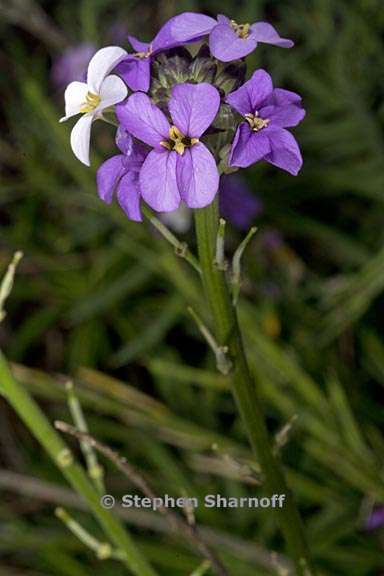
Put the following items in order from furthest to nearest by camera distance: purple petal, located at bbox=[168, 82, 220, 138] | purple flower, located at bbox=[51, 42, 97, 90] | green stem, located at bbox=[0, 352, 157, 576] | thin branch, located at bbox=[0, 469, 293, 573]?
purple flower, located at bbox=[51, 42, 97, 90] < thin branch, located at bbox=[0, 469, 293, 573] < green stem, located at bbox=[0, 352, 157, 576] < purple petal, located at bbox=[168, 82, 220, 138]

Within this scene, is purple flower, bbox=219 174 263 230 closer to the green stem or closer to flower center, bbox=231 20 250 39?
the green stem

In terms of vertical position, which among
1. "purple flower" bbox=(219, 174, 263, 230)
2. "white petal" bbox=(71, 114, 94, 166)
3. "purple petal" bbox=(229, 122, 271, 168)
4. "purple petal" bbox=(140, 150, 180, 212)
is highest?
"purple petal" bbox=(229, 122, 271, 168)

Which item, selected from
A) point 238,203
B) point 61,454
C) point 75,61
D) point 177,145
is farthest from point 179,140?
point 75,61

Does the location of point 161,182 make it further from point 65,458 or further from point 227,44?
point 65,458

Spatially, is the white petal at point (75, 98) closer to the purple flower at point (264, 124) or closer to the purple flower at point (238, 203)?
the purple flower at point (264, 124)

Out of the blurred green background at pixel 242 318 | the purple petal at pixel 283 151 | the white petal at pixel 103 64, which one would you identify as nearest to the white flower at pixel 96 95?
the white petal at pixel 103 64

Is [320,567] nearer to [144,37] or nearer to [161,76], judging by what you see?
[161,76]

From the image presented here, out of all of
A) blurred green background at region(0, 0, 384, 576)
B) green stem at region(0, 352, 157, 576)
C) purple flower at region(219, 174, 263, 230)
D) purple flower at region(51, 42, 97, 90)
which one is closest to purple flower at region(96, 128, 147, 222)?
green stem at region(0, 352, 157, 576)
